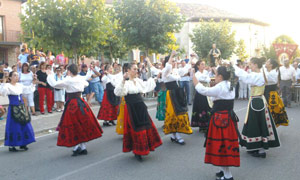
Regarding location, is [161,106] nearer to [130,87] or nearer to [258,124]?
[130,87]

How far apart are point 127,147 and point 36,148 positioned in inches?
104

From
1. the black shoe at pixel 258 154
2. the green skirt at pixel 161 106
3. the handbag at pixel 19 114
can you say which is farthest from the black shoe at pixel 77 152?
the black shoe at pixel 258 154

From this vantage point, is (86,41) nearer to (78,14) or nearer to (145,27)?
(78,14)

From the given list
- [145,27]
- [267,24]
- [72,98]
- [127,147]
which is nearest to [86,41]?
[145,27]

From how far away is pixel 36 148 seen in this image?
7.60 meters

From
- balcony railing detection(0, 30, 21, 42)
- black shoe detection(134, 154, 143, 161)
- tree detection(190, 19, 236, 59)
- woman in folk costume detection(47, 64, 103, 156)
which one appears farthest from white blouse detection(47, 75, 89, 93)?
tree detection(190, 19, 236, 59)

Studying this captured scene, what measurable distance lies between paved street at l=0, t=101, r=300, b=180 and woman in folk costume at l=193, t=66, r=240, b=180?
45 centimetres

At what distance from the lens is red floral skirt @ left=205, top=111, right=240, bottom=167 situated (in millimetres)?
4938

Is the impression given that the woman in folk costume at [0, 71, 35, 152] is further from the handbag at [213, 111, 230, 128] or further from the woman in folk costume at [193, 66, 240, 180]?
the handbag at [213, 111, 230, 128]

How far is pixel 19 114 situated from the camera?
7324 millimetres

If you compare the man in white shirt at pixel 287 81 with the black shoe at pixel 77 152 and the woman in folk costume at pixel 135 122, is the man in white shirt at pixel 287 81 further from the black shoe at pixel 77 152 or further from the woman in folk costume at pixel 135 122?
the black shoe at pixel 77 152

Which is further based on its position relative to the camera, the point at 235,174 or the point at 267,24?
the point at 267,24

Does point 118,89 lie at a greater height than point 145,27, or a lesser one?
lesser

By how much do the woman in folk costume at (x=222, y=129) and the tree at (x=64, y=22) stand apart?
8.30m
